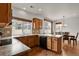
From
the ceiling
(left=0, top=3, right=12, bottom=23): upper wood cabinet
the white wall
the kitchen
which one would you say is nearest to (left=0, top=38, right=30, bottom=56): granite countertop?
the kitchen

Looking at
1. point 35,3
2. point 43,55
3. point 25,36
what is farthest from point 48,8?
point 43,55

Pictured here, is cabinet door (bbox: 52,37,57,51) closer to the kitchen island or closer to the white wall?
the kitchen island

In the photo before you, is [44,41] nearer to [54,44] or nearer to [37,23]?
[54,44]

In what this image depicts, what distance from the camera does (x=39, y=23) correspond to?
6.72 ft

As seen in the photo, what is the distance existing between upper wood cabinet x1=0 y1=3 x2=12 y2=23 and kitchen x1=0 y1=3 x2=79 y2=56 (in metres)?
0.04

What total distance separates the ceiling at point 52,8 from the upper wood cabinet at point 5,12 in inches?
5.3

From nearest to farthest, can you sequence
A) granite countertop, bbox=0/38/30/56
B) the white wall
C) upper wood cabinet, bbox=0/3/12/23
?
1. granite countertop, bbox=0/38/30/56
2. upper wood cabinet, bbox=0/3/12/23
3. the white wall

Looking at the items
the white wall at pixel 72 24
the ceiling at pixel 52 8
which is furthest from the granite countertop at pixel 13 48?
the white wall at pixel 72 24

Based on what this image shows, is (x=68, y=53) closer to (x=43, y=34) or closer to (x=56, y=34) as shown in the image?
(x=56, y=34)

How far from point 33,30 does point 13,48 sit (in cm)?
44

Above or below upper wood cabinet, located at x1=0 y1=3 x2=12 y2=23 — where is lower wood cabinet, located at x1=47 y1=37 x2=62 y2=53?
below

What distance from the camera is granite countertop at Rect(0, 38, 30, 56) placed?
66.7 inches

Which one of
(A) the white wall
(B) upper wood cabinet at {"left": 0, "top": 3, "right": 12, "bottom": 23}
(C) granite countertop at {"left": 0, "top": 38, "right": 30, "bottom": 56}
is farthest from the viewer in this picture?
(A) the white wall

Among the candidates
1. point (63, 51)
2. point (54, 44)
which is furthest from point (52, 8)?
point (63, 51)
